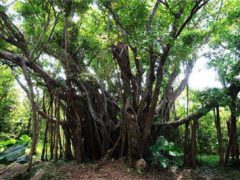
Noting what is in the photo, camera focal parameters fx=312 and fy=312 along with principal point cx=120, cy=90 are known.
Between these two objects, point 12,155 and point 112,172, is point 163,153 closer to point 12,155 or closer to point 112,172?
point 112,172

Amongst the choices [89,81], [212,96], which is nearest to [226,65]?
[212,96]

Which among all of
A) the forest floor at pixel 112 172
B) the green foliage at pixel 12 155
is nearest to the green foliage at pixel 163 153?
the forest floor at pixel 112 172

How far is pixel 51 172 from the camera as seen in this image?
6.77 metres

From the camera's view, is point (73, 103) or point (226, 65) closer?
point (226, 65)

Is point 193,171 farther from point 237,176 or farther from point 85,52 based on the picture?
point 85,52

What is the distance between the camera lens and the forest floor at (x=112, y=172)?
6.57m

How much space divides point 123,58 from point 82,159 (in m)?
2.93

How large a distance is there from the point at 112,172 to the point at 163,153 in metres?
1.76

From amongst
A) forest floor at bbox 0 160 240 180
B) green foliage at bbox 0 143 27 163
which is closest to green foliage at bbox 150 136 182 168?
forest floor at bbox 0 160 240 180

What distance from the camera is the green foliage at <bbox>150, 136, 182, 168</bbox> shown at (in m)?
7.22

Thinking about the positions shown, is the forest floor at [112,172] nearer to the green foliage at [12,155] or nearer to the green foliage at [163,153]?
the green foliage at [163,153]

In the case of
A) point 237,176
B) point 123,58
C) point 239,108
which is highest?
point 123,58

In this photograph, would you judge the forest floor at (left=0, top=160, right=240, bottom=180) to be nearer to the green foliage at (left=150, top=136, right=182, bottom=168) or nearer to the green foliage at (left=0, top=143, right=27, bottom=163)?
the green foliage at (left=150, top=136, right=182, bottom=168)

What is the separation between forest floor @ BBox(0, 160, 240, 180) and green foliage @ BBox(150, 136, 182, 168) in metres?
0.22
